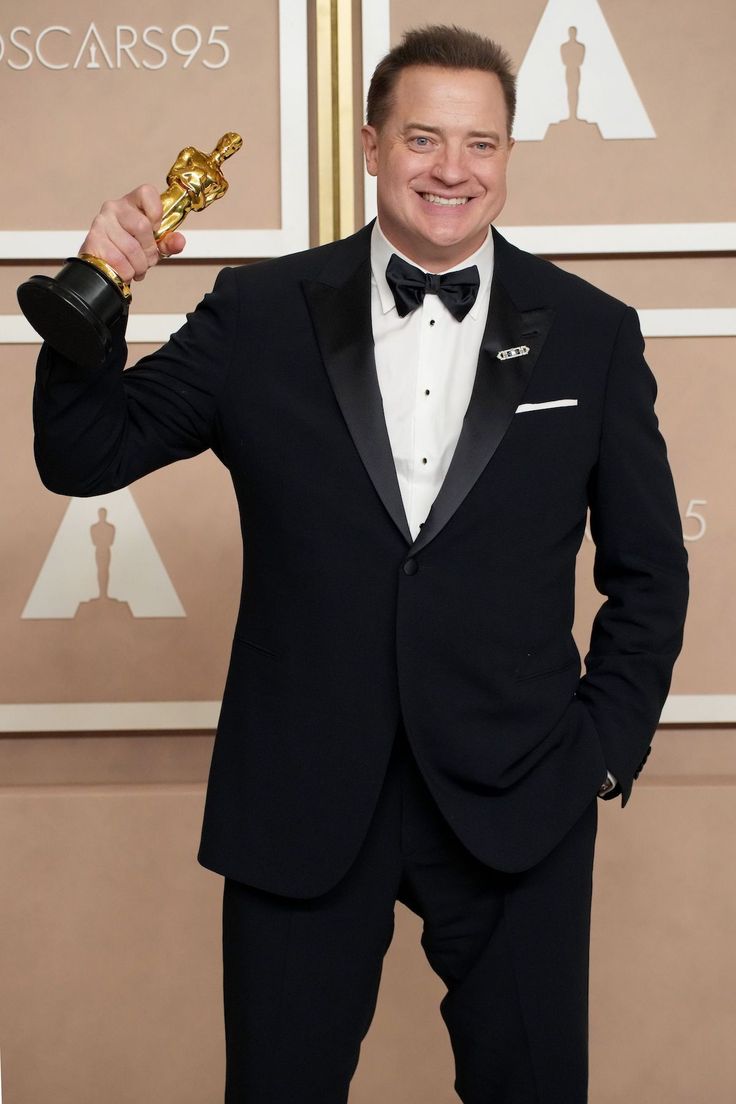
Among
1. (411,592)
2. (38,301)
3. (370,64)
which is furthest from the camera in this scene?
(370,64)

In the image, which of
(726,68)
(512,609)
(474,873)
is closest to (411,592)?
(512,609)

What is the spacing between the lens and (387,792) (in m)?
1.52

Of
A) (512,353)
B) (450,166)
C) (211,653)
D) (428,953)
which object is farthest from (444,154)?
(211,653)

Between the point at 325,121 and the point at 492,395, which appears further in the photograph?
the point at 325,121

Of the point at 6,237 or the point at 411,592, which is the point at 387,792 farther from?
the point at 6,237

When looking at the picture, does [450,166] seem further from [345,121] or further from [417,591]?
[345,121]

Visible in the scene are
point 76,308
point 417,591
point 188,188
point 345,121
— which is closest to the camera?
point 76,308

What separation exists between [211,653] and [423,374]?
1117 mm

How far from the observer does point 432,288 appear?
1573 mm

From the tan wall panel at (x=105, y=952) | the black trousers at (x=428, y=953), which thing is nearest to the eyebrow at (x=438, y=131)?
the black trousers at (x=428, y=953)

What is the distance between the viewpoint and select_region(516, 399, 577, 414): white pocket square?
154 cm

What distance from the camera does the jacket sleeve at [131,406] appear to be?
1.36 meters

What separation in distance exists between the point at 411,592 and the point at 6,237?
54.8 inches

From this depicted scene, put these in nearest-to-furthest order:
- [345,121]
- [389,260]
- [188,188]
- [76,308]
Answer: [76,308], [188,188], [389,260], [345,121]
